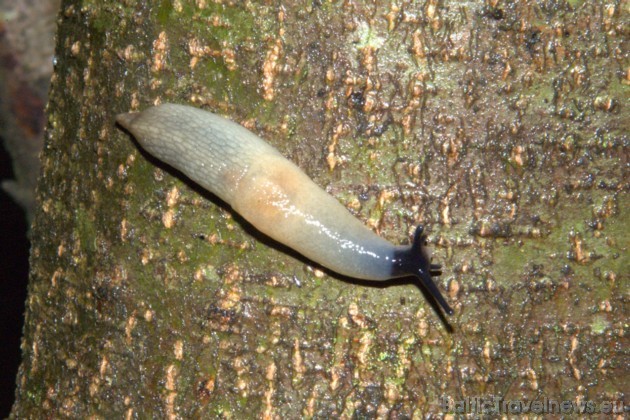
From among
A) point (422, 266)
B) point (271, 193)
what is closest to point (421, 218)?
point (422, 266)

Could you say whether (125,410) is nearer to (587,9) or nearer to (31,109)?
(587,9)

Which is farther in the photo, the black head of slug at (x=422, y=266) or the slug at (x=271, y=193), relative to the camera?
the slug at (x=271, y=193)

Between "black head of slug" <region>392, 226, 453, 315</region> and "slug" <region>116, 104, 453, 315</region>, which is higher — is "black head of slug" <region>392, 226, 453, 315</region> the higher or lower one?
the lower one

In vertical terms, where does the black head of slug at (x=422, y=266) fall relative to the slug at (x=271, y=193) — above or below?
below

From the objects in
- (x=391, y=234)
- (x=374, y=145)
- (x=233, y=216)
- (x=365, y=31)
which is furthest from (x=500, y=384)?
(x=365, y=31)

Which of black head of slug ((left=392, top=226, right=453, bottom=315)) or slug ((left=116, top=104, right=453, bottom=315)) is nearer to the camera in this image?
black head of slug ((left=392, top=226, right=453, bottom=315))

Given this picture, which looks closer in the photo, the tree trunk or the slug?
the tree trunk
